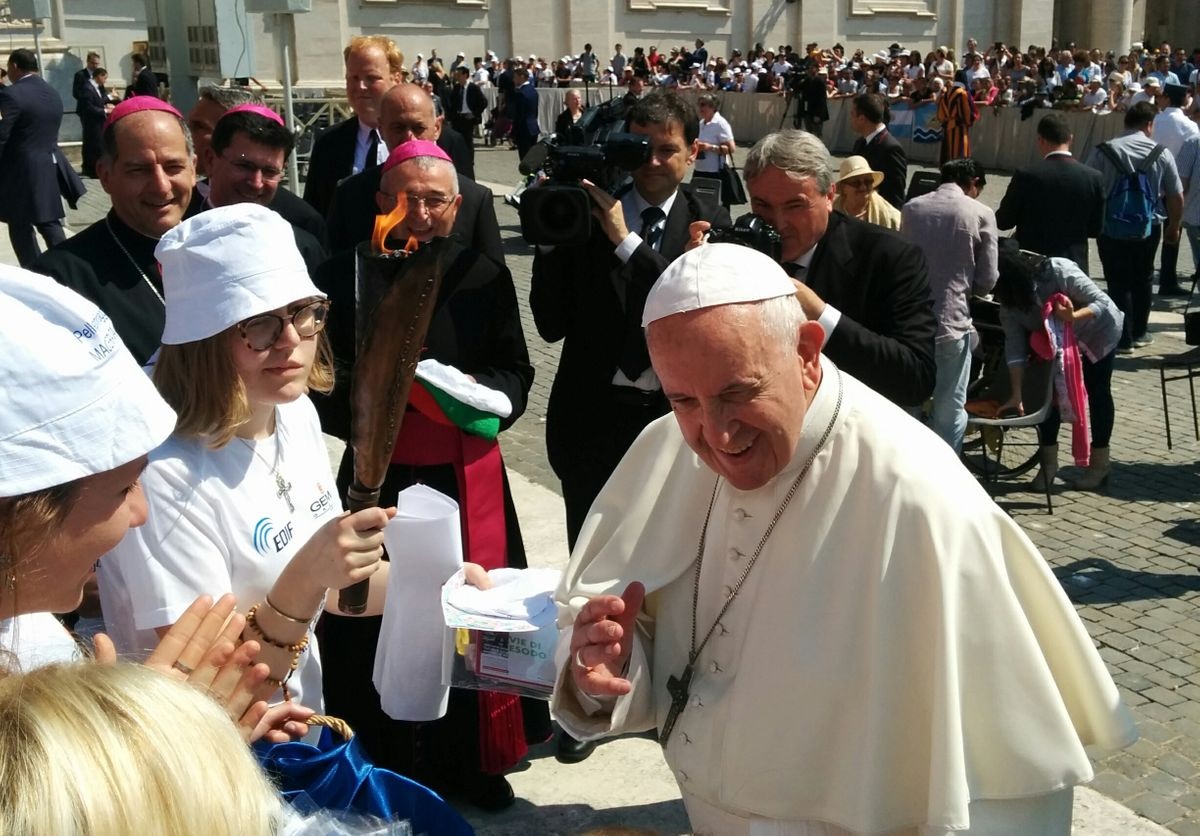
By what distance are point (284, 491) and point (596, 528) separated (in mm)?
687

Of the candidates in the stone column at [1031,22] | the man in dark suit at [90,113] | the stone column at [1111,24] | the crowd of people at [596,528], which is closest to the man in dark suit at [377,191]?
the crowd of people at [596,528]

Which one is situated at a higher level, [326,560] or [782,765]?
[326,560]

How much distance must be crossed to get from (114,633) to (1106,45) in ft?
164

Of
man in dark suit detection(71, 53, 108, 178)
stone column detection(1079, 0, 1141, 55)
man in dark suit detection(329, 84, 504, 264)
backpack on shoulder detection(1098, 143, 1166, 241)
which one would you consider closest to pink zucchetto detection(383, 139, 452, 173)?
man in dark suit detection(329, 84, 504, 264)

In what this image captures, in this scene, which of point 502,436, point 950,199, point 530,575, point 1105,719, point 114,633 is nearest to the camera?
point 1105,719

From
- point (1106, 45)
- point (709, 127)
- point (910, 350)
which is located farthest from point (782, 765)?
point (1106, 45)

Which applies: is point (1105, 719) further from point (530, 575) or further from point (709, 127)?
point (709, 127)

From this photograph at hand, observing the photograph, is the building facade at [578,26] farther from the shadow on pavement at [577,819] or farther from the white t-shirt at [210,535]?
the white t-shirt at [210,535]

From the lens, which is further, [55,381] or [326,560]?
[326,560]

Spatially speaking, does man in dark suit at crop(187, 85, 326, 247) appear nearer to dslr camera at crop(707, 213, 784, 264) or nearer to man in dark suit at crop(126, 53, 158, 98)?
dslr camera at crop(707, 213, 784, 264)

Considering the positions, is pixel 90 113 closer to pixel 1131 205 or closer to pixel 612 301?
pixel 1131 205

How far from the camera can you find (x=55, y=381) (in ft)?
5.41

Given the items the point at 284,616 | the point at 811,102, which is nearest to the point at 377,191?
the point at 284,616

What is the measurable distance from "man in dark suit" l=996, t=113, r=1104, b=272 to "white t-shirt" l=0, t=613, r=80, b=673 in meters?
7.84
